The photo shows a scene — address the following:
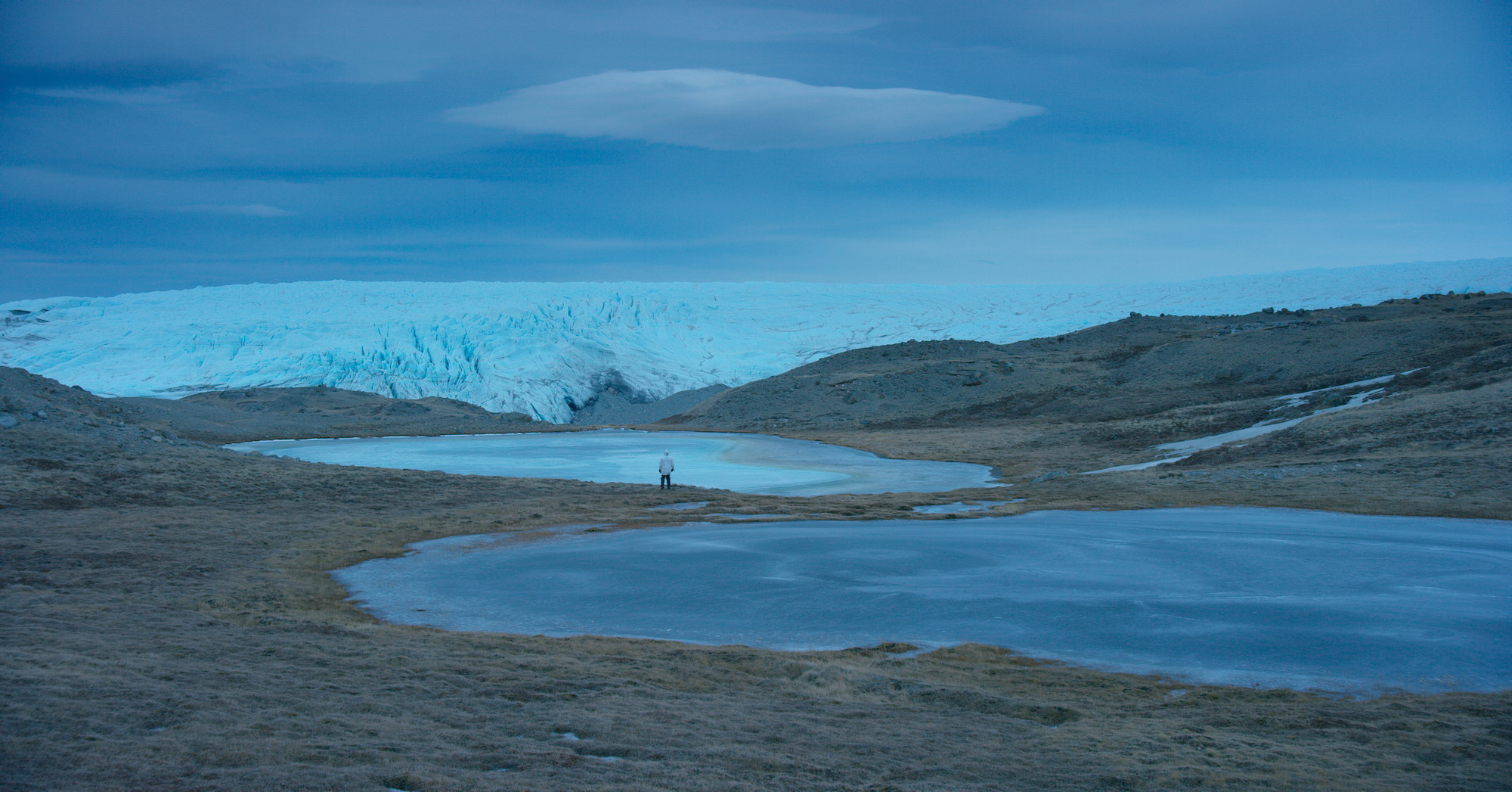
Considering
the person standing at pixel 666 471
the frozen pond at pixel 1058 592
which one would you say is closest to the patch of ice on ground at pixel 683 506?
the person standing at pixel 666 471

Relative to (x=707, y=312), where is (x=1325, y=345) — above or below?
below

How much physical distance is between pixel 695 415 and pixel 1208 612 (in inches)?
2193

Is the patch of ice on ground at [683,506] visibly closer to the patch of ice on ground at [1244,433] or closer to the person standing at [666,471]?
the person standing at [666,471]

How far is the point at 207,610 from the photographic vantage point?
8.98 m

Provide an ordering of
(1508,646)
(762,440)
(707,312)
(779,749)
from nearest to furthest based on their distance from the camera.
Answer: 1. (779,749)
2. (1508,646)
3. (762,440)
4. (707,312)

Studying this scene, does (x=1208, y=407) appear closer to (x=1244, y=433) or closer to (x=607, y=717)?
(x=1244, y=433)

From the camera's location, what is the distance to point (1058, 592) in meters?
10.3

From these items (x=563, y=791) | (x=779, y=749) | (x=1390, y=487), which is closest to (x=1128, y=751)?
(x=779, y=749)

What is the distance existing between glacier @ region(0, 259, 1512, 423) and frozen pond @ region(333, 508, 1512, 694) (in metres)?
59.8

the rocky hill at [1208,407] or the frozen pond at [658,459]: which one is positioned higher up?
the rocky hill at [1208,407]

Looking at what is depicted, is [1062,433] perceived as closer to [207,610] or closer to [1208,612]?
[1208,612]

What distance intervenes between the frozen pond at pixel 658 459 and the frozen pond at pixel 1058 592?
9346 mm

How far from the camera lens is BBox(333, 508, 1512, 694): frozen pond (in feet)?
25.3

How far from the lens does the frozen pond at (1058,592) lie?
25.3ft
